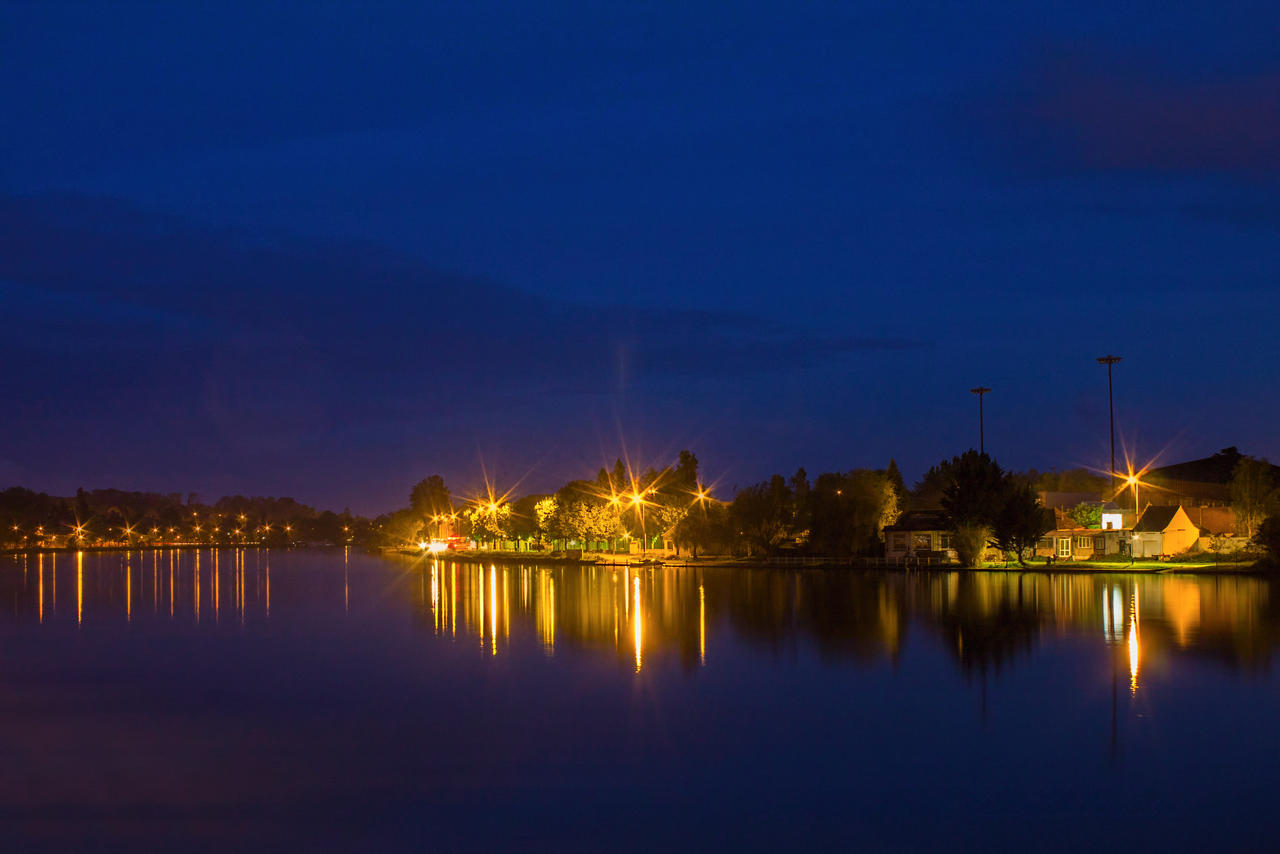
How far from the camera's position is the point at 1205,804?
1394 centimetres

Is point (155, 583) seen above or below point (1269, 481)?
below

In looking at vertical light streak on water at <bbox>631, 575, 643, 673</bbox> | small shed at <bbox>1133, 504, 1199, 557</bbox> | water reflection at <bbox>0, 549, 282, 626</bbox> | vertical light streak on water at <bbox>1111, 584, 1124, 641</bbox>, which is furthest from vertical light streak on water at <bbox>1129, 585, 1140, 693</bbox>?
small shed at <bbox>1133, 504, 1199, 557</bbox>

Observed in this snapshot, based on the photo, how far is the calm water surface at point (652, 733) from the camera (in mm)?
13266

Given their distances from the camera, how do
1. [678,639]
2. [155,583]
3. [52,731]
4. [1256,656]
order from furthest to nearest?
1. [155,583]
2. [678,639]
3. [1256,656]
4. [52,731]


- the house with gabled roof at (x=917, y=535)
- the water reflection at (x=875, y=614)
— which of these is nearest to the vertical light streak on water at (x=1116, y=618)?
the water reflection at (x=875, y=614)

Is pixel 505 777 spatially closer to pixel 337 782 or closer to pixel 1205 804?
pixel 337 782

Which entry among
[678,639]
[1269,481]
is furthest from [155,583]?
[1269,481]

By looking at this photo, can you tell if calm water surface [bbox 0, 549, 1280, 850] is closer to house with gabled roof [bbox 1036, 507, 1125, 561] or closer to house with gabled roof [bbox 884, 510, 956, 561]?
house with gabled roof [bbox 1036, 507, 1125, 561]

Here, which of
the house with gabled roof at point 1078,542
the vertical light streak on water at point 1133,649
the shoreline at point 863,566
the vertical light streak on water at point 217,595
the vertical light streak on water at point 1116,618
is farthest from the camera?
the house with gabled roof at point 1078,542

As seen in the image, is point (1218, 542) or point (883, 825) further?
point (1218, 542)

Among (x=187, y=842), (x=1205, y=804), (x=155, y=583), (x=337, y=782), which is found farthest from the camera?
(x=155, y=583)

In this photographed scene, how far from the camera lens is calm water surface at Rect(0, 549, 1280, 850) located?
522 inches

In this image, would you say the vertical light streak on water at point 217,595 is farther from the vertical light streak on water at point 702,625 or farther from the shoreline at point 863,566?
the shoreline at point 863,566

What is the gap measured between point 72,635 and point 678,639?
65.0 ft
